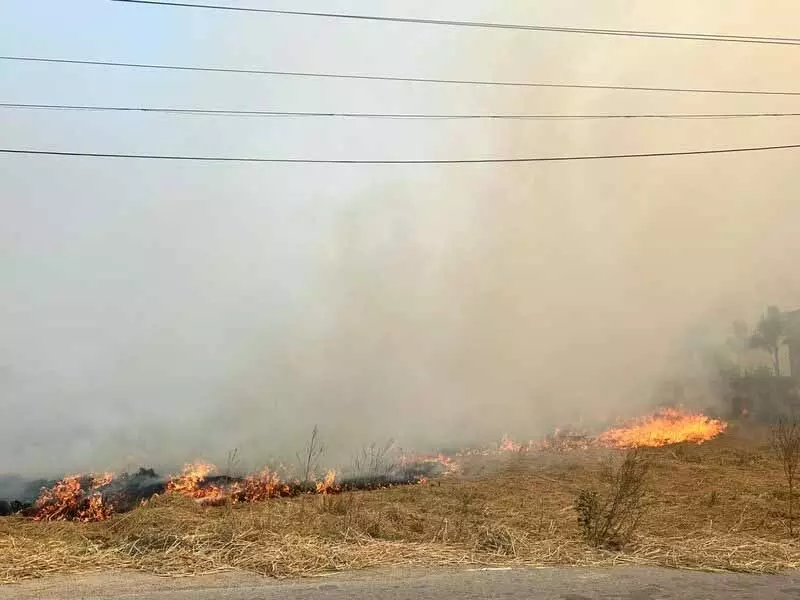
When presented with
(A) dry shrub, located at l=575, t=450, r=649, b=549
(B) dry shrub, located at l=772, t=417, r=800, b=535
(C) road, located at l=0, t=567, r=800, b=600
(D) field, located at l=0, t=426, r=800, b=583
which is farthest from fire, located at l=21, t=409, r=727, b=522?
(A) dry shrub, located at l=575, t=450, r=649, b=549

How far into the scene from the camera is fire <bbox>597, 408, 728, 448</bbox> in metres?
16.4

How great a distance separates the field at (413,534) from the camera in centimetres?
560

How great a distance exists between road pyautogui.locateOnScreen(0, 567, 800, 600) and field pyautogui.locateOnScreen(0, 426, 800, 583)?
0.30 m

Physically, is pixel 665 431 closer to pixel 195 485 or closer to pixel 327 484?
pixel 327 484

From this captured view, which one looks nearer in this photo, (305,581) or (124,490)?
(305,581)

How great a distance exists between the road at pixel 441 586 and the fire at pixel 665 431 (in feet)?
37.9

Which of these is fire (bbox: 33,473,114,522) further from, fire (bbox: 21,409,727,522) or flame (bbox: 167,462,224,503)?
flame (bbox: 167,462,224,503)

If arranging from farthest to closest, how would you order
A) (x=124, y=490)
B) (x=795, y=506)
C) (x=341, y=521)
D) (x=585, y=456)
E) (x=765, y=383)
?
(x=765, y=383), (x=585, y=456), (x=124, y=490), (x=795, y=506), (x=341, y=521)

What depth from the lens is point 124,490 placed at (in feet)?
37.2

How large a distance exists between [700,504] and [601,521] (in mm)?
3794

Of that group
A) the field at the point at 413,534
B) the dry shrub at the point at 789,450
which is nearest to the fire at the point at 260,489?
the field at the point at 413,534

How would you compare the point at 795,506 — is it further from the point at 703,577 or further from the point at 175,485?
the point at 175,485

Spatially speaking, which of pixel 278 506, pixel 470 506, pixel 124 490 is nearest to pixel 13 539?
pixel 278 506

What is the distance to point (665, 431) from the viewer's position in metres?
17.2
